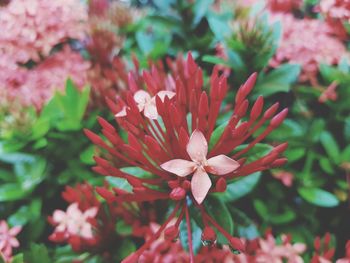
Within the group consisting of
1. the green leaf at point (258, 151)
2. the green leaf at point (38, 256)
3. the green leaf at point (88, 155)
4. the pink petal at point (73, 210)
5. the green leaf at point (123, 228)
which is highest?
the green leaf at point (258, 151)

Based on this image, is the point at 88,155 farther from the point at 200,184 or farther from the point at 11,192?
the point at 200,184

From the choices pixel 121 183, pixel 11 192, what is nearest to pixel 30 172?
pixel 11 192

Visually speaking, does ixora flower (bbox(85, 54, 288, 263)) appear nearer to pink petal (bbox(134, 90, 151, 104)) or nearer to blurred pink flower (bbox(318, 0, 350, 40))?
pink petal (bbox(134, 90, 151, 104))

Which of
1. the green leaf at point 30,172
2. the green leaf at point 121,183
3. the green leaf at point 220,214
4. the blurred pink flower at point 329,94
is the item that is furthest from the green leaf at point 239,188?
the green leaf at point 30,172

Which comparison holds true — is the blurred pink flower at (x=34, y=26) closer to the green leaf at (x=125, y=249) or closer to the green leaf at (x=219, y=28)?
the green leaf at (x=219, y=28)

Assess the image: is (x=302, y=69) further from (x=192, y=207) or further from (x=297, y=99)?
(x=192, y=207)

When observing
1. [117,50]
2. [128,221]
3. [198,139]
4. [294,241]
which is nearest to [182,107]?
[198,139]
